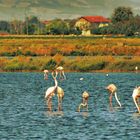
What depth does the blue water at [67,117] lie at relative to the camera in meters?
31.5

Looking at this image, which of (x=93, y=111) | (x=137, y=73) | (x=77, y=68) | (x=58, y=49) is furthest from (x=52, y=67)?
(x=93, y=111)

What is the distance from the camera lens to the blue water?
3153 cm

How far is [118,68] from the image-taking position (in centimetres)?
7781

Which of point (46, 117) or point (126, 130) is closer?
point (126, 130)

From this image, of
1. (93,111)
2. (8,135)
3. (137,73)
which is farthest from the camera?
(137,73)

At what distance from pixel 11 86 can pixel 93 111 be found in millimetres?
21688

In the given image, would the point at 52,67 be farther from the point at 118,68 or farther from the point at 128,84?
the point at 128,84

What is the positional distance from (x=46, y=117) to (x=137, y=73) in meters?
39.2

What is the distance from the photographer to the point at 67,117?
1469 inches

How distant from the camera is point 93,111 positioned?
40062 millimetres

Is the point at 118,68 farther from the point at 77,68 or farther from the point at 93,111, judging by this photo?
the point at 93,111

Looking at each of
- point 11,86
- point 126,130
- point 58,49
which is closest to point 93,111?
point 126,130

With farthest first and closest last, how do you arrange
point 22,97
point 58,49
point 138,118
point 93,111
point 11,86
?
point 58,49, point 11,86, point 22,97, point 93,111, point 138,118

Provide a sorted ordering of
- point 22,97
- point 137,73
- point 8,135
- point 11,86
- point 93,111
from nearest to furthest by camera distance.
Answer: point 8,135
point 93,111
point 22,97
point 11,86
point 137,73
